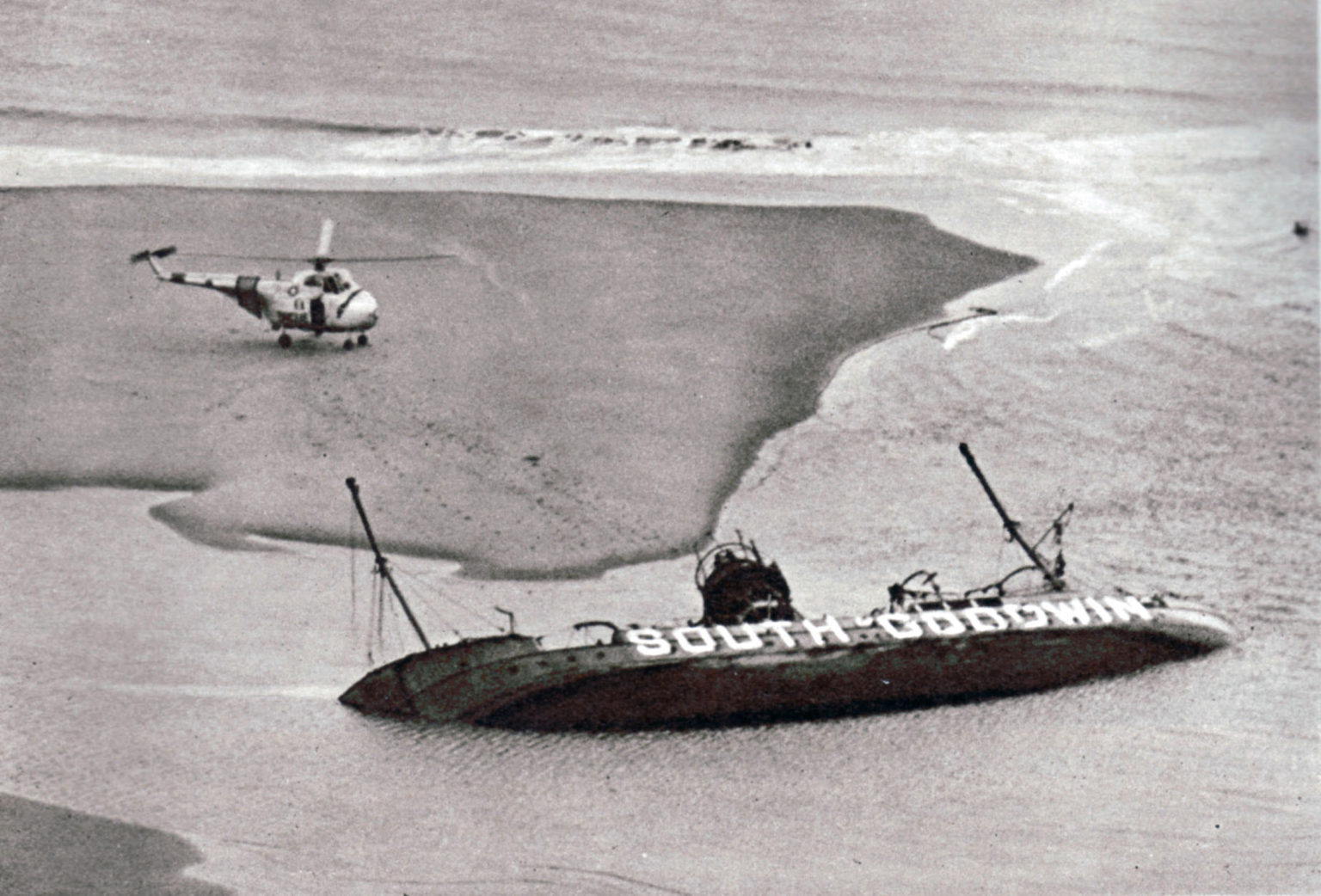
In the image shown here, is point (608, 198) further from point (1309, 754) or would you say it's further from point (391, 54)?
point (1309, 754)

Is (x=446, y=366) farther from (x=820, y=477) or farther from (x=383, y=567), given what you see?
(x=820, y=477)

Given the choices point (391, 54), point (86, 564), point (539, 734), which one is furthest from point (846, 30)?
point (86, 564)

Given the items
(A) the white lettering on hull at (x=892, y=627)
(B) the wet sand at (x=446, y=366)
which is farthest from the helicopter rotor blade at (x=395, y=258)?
(A) the white lettering on hull at (x=892, y=627)

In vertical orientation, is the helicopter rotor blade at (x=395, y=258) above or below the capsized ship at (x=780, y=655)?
above

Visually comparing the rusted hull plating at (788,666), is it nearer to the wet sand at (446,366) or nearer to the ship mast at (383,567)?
the ship mast at (383,567)

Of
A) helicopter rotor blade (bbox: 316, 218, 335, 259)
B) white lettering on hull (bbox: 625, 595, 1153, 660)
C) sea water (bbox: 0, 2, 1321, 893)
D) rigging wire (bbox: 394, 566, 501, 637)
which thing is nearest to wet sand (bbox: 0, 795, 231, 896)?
sea water (bbox: 0, 2, 1321, 893)

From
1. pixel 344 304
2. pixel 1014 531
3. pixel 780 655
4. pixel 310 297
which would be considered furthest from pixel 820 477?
pixel 310 297

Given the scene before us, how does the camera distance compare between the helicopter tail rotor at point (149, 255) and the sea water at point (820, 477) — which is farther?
the helicopter tail rotor at point (149, 255)
